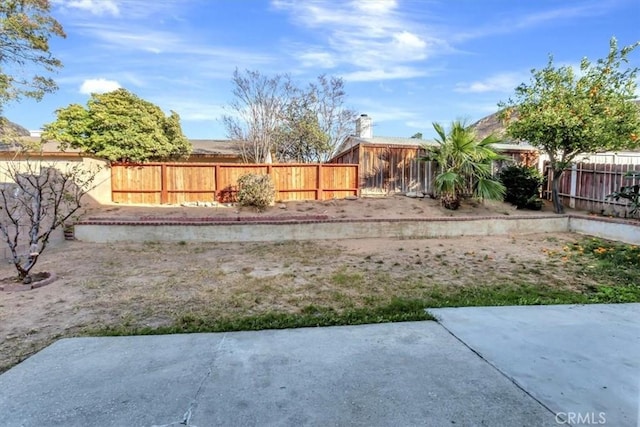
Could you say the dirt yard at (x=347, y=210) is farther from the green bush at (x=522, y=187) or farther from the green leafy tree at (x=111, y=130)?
the green leafy tree at (x=111, y=130)

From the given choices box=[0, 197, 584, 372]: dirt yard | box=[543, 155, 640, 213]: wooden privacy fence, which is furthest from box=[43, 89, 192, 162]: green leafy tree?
box=[543, 155, 640, 213]: wooden privacy fence

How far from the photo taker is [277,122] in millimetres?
19469

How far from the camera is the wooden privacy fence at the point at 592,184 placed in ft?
34.0

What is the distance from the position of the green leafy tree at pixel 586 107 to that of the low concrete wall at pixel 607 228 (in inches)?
81.4

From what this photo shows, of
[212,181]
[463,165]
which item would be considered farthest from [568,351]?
[212,181]

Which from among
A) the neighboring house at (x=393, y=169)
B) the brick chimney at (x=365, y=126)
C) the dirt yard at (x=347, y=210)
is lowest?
the dirt yard at (x=347, y=210)

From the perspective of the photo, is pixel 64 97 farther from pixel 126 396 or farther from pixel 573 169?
pixel 573 169

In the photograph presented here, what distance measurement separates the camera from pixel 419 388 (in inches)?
90.2

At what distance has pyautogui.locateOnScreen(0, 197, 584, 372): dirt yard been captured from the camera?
12.7ft

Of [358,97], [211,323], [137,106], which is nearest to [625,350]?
[211,323]

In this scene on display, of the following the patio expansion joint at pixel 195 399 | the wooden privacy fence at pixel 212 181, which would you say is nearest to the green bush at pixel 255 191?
the wooden privacy fence at pixel 212 181

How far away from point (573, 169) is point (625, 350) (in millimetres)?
11169

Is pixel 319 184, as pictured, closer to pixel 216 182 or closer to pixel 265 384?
pixel 216 182

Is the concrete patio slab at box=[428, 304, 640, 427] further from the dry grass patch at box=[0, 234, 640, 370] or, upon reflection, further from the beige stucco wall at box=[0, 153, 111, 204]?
the beige stucco wall at box=[0, 153, 111, 204]
